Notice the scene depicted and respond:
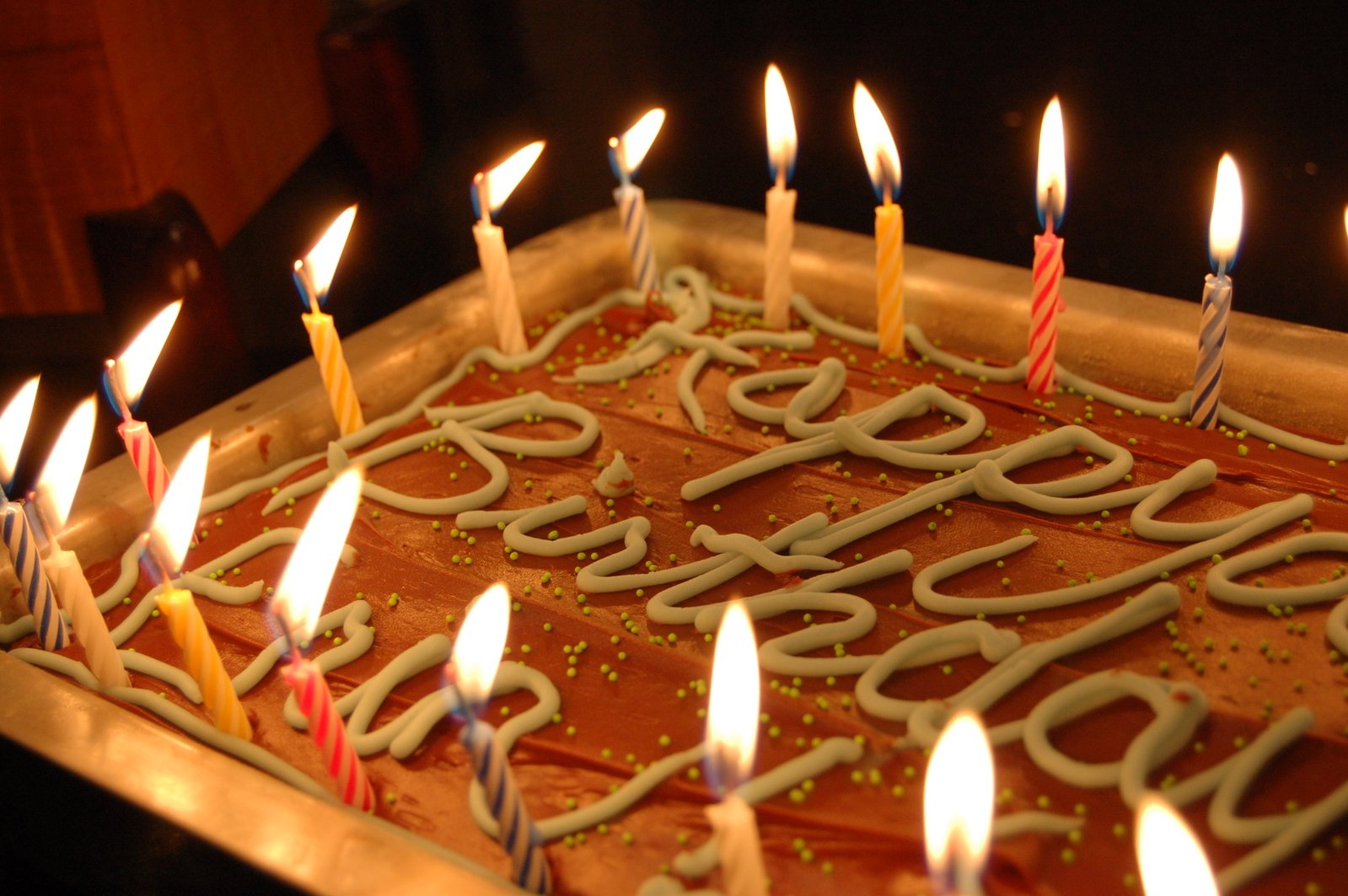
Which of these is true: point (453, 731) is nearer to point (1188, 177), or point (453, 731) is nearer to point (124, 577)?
point (124, 577)

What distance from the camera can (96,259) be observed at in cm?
300

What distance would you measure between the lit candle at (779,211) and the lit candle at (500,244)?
0.54m

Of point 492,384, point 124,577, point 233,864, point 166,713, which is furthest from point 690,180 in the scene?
point 233,864

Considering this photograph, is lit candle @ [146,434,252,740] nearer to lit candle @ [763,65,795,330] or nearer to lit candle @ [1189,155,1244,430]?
lit candle @ [763,65,795,330]

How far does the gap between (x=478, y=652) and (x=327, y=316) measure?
1271mm

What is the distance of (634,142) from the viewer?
291 cm

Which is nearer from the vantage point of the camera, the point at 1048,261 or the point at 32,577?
the point at 32,577

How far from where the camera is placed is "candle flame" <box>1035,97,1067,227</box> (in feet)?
7.94

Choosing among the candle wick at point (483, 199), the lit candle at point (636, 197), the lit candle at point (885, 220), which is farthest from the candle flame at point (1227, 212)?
the candle wick at point (483, 199)

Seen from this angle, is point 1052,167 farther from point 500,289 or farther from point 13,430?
point 13,430

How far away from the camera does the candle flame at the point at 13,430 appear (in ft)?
6.79

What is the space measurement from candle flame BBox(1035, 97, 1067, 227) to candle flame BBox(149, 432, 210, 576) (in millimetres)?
1654

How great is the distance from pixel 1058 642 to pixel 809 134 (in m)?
2.32

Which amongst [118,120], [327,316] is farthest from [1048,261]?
[118,120]
